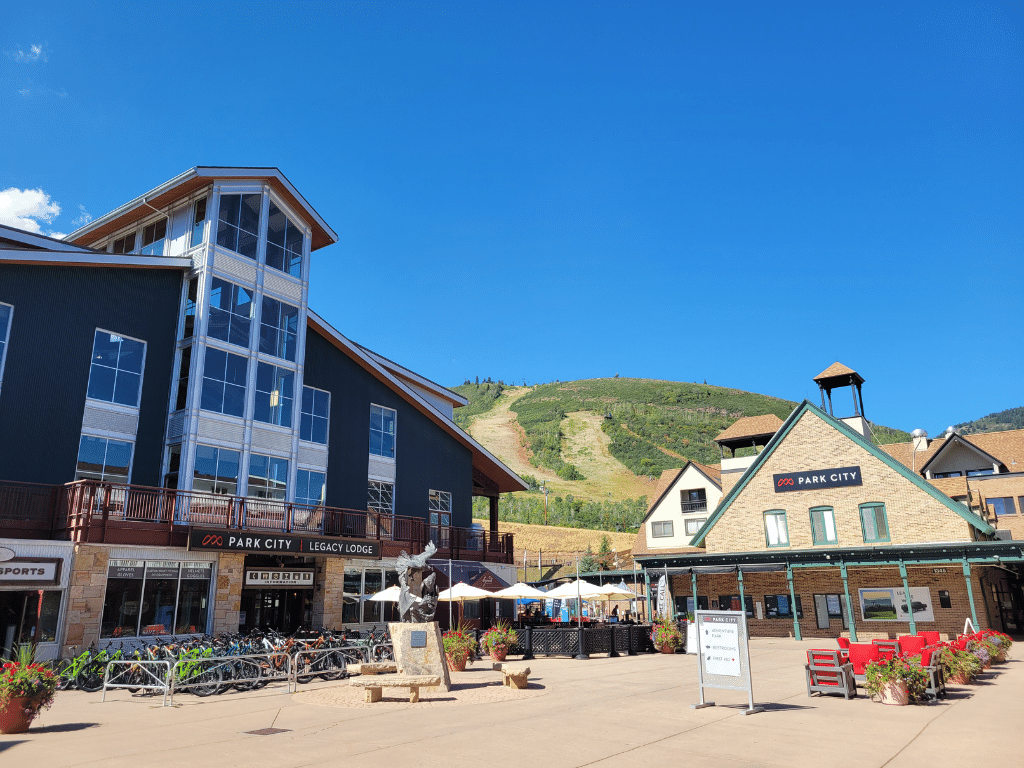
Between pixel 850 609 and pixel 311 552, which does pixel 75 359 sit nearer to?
pixel 311 552

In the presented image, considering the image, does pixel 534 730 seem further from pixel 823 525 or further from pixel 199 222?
pixel 823 525

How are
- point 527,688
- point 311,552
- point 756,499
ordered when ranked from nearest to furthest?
point 527,688, point 311,552, point 756,499

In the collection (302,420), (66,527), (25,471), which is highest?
(302,420)

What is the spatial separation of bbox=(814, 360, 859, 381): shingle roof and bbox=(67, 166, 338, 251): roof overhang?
25.1 metres

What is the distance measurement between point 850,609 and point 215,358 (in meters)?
25.7

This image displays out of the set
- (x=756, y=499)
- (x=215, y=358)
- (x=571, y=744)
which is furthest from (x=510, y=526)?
(x=571, y=744)

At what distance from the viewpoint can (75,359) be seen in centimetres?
2103

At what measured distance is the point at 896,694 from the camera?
12906 millimetres

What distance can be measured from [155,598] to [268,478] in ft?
19.5

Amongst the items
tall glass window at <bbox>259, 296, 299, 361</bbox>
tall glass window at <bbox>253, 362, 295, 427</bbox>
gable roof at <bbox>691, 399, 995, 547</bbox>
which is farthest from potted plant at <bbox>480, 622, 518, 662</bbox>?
gable roof at <bbox>691, 399, 995, 547</bbox>

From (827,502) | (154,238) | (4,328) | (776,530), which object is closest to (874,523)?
(827,502)

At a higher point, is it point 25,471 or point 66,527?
point 25,471

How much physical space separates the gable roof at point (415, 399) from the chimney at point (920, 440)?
23.1m

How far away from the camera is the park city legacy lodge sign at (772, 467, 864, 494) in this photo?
31.7m
